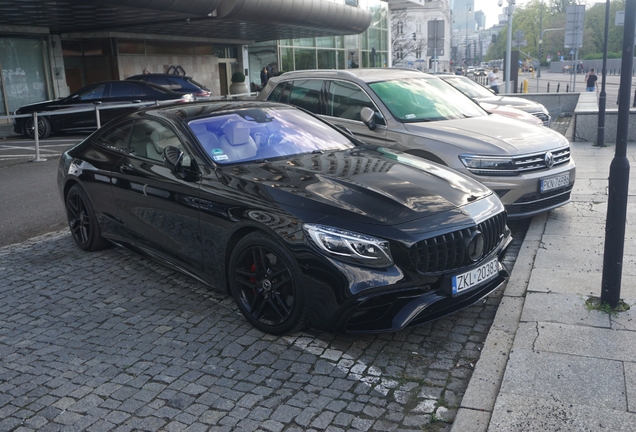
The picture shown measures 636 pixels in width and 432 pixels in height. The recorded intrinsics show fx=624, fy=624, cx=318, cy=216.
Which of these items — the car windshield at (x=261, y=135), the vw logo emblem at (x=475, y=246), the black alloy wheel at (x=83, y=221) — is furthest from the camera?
the black alloy wheel at (x=83, y=221)

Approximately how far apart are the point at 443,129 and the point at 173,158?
3.40 meters

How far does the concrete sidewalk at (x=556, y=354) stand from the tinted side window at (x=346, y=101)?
2752 millimetres

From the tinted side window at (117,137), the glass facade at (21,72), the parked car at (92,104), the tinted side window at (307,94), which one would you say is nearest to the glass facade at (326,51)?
the glass facade at (21,72)

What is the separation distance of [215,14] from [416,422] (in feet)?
72.0

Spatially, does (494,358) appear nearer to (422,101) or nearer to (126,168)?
(126,168)

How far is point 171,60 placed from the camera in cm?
3042

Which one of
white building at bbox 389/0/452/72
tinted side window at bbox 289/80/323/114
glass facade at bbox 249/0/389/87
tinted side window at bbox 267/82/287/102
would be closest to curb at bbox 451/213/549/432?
tinted side window at bbox 289/80/323/114

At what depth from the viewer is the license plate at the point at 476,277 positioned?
→ 4090 millimetres

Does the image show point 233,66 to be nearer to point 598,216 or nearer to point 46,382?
point 598,216

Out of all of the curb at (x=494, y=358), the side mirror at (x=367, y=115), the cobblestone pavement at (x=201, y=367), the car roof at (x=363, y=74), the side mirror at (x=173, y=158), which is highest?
the car roof at (x=363, y=74)

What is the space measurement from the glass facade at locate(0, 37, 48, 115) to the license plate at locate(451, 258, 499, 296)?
853 inches

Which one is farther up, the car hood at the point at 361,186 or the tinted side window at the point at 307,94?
the tinted side window at the point at 307,94

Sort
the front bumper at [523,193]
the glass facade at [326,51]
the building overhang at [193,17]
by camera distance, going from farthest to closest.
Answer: the glass facade at [326,51], the building overhang at [193,17], the front bumper at [523,193]

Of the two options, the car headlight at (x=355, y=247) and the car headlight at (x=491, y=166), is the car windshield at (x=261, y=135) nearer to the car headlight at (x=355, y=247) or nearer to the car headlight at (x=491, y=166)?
the car headlight at (x=355, y=247)
